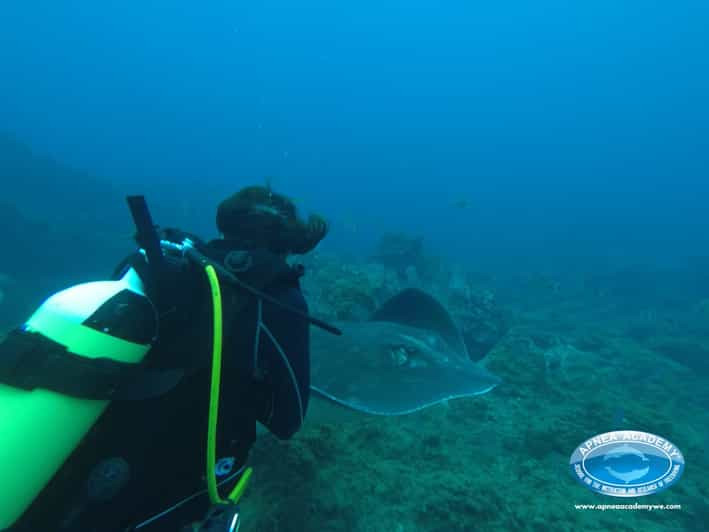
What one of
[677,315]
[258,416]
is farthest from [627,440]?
[677,315]

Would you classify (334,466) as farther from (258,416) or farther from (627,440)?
(627,440)

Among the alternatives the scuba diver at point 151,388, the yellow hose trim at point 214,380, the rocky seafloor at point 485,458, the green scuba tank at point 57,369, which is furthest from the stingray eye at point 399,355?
the green scuba tank at point 57,369

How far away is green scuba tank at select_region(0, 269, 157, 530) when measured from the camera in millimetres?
1406

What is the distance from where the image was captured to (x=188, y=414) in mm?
1813

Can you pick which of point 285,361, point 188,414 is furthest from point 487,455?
point 188,414

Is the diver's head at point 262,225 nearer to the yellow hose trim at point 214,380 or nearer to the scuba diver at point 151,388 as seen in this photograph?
the scuba diver at point 151,388

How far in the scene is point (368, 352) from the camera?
159 inches

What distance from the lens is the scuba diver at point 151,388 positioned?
1479mm

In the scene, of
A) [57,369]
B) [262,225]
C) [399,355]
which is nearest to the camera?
[57,369]

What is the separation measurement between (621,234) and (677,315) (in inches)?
1728

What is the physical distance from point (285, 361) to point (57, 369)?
102 cm

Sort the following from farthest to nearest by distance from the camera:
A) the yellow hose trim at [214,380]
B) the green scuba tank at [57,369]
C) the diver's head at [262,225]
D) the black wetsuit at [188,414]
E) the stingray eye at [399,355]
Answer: the stingray eye at [399,355] < the diver's head at [262,225] < the yellow hose trim at [214,380] < the black wetsuit at [188,414] < the green scuba tank at [57,369]

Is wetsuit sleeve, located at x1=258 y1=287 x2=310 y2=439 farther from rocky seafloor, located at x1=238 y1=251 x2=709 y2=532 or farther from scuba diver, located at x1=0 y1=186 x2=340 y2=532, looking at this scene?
rocky seafloor, located at x1=238 y1=251 x2=709 y2=532

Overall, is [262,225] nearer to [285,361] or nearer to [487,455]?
[285,361]
